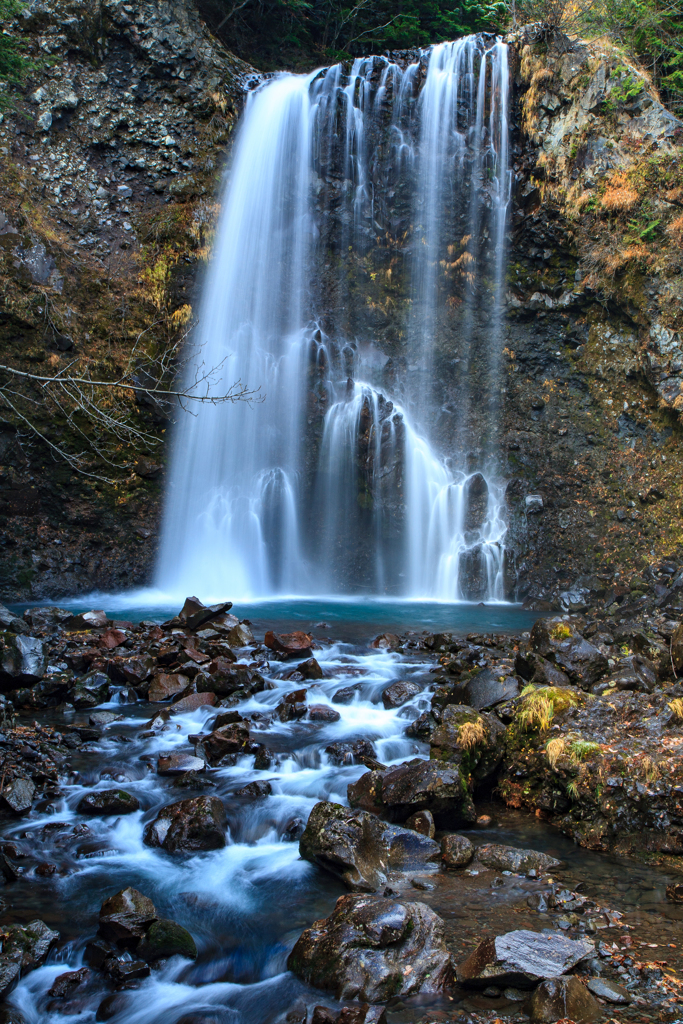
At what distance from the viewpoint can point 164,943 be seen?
139 inches

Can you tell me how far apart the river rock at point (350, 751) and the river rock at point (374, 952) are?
230 cm

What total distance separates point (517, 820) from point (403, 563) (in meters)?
Result: 11.5

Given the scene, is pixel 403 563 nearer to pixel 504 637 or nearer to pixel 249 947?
pixel 504 637

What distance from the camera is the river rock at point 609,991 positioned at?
2.79m

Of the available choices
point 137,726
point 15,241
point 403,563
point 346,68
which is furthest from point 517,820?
point 346,68

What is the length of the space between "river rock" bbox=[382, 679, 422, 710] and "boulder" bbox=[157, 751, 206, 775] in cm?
223

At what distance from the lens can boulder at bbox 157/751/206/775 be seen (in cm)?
554

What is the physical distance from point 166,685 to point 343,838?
376cm

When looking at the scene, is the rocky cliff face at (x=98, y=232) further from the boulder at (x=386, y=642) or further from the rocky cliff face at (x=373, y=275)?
the boulder at (x=386, y=642)

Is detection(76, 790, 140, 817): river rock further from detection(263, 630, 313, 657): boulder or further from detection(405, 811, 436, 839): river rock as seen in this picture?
detection(263, 630, 313, 657): boulder

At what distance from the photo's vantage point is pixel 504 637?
9945mm

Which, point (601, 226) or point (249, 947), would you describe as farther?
point (601, 226)

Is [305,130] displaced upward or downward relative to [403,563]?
upward

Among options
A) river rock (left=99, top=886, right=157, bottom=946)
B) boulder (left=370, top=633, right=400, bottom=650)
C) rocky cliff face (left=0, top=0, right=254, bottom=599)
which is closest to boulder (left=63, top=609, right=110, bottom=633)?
rocky cliff face (left=0, top=0, right=254, bottom=599)
